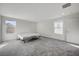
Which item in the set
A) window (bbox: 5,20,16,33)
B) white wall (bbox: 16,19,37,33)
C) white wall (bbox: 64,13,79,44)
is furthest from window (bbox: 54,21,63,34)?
window (bbox: 5,20,16,33)

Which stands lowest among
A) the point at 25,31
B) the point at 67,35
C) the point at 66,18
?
the point at 67,35

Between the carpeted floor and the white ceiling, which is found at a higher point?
the white ceiling

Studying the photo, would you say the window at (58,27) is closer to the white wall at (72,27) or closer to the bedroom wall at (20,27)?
the white wall at (72,27)

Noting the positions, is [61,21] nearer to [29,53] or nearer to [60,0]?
[60,0]

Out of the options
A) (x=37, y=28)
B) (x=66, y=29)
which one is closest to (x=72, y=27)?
(x=66, y=29)

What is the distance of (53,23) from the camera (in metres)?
1.41

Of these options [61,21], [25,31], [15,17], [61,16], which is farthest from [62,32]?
[15,17]

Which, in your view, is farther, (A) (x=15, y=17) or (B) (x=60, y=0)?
(A) (x=15, y=17)

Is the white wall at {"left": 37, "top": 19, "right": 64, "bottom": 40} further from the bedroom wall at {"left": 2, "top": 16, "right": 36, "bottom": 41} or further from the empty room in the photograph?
the bedroom wall at {"left": 2, "top": 16, "right": 36, "bottom": 41}

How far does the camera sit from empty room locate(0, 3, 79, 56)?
3.88 feet

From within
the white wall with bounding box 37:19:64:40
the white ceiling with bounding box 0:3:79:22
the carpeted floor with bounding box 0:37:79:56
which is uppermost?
the white ceiling with bounding box 0:3:79:22

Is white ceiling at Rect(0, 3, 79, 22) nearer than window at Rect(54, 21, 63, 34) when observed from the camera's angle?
Yes

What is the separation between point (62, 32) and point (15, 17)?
48.4 inches

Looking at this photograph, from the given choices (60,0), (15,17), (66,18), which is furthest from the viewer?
(66,18)
